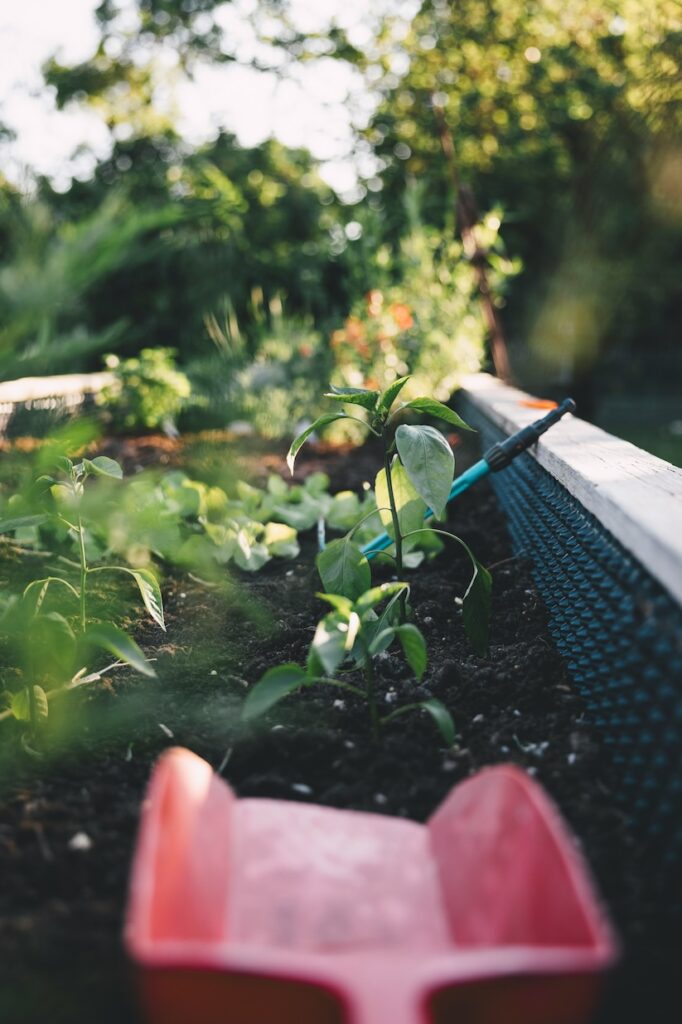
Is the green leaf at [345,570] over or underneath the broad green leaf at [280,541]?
over

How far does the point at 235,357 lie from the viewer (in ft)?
19.7

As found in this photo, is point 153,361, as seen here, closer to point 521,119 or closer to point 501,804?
point 501,804

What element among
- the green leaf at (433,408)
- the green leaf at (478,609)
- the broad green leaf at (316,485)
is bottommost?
the broad green leaf at (316,485)

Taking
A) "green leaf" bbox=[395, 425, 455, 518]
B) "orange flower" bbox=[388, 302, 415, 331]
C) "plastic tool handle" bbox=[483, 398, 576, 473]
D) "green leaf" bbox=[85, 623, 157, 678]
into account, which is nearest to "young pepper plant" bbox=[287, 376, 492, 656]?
"green leaf" bbox=[395, 425, 455, 518]

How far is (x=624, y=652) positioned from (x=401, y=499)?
0.57 metres

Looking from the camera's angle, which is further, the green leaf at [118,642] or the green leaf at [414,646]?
the green leaf at [414,646]

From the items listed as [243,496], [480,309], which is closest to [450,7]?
[480,309]

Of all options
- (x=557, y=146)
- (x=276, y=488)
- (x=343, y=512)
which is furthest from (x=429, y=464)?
(x=557, y=146)

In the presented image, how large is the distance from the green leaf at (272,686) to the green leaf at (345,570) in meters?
0.33

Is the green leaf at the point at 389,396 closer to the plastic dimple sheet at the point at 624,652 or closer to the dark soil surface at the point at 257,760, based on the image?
the plastic dimple sheet at the point at 624,652

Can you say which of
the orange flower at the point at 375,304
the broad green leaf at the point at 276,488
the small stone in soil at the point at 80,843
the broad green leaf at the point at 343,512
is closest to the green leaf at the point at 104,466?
the small stone in soil at the point at 80,843

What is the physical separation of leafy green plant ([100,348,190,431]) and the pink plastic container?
4.16 meters

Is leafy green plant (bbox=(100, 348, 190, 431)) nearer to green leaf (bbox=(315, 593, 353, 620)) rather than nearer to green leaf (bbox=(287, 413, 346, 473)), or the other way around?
green leaf (bbox=(287, 413, 346, 473))

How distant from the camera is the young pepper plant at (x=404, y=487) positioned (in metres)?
1.42
